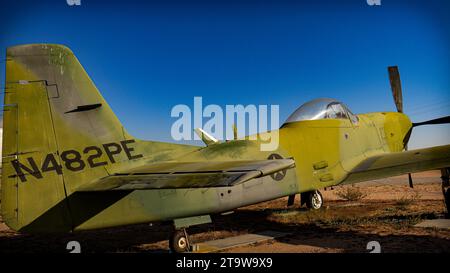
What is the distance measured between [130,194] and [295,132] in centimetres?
480

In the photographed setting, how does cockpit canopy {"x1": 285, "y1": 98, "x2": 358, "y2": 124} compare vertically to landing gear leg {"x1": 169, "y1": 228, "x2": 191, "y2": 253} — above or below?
above

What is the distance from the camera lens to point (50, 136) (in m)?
6.25

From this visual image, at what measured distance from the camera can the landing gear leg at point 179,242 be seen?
687 centimetres

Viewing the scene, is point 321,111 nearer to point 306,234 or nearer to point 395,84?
point 306,234

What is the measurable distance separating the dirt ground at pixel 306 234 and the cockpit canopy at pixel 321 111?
3203mm

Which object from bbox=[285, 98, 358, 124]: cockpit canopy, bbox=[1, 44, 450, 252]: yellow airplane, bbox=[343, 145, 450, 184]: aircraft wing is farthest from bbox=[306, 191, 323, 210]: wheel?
bbox=[1, 44, 450, 252]: yellow airplane

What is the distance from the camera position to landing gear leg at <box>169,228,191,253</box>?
6871 mm

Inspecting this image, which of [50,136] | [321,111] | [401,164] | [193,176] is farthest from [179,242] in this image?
[401,164]

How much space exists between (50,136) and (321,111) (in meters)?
7.26

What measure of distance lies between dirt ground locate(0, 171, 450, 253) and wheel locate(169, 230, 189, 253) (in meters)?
1.19

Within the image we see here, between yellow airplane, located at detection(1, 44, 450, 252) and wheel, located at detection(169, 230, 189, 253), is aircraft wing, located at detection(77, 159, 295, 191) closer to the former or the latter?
yellow airplane, located at detection(1, 44, 450, 252)

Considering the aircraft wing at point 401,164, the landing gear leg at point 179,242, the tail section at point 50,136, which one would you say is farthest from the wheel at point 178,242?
the aircraft wing at point 401,164

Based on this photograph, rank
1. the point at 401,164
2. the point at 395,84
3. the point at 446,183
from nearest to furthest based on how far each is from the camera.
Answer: the point at 401,164
the point at 446,183
the point at 395,84

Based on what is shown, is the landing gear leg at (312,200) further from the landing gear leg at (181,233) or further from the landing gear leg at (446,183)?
the landing gear leg at (181,233)
